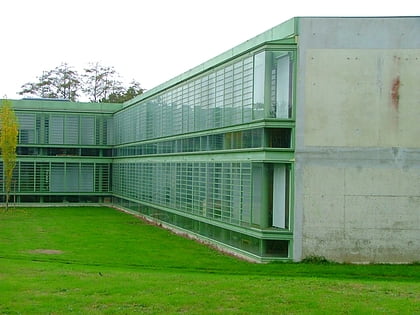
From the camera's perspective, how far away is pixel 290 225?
18641 millimetres

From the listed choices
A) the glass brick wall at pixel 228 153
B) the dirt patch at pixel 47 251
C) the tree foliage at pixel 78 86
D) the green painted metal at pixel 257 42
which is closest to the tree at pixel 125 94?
the tree foliage at pixel 78 86

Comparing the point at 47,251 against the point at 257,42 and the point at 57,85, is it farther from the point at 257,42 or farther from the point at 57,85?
the point at 57,85

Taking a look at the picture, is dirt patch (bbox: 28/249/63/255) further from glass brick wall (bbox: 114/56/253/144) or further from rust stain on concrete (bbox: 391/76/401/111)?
rust stain on concrete (bbox: 391/76/401/111)

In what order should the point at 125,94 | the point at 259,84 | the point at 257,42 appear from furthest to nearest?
the point at 125,94
the point at 257,42
the point at 259,84

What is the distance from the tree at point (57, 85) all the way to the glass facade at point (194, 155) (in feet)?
112

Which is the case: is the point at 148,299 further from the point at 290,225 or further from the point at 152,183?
the point at 152,183

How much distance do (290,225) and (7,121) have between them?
25.1 m

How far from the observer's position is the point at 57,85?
7900 cm

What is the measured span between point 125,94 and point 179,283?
67346 millimetres

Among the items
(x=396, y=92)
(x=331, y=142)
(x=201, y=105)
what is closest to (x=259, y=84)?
(x=331, y=142)

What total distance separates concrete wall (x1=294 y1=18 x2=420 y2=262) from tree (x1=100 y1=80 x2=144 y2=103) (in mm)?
60377

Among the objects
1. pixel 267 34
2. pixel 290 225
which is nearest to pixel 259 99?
pixel 267 34

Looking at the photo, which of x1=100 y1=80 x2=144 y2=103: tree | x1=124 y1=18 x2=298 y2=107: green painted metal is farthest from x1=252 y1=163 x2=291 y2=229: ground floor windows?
x1=100 y1=80 x2=144 y2=103: tree

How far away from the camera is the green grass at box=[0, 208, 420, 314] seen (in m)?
10.0
